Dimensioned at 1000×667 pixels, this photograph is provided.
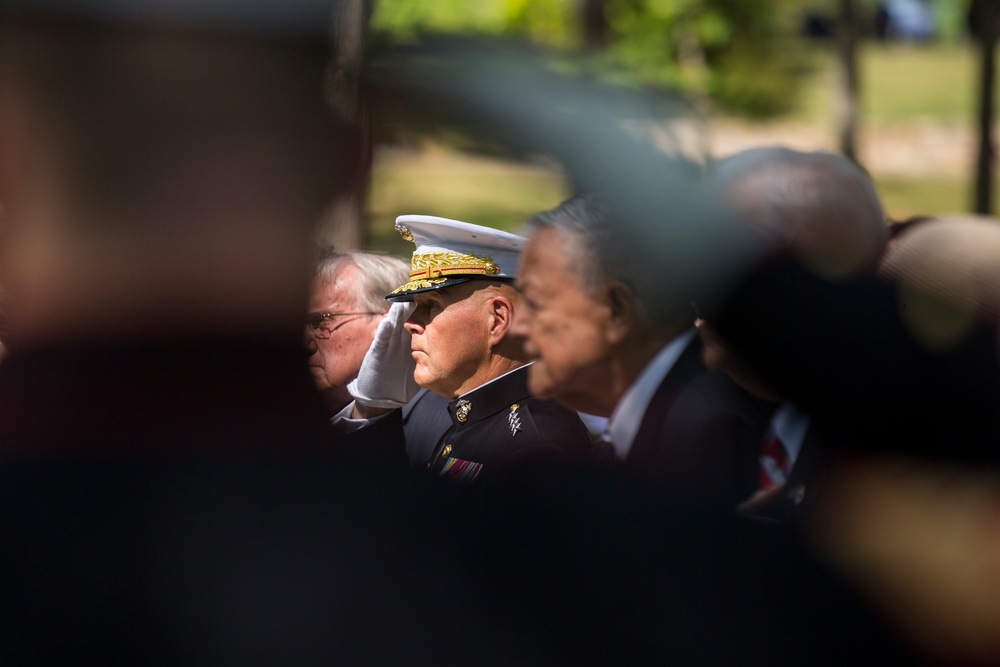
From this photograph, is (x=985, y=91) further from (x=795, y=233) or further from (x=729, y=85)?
(x=729, y=85)

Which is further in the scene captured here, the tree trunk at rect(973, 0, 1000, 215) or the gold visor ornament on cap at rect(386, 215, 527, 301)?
the tree trunk at rect(973, 0, 1000, 215)

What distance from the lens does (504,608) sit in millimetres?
1111

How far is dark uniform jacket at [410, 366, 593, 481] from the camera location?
1567mm

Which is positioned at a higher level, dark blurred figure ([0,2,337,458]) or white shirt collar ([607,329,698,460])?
dark blurred figure ([0,2,337,458])

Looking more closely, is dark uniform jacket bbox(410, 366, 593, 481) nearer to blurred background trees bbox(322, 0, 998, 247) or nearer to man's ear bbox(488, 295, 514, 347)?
man's ear bbox(488, 295, 514, 347)

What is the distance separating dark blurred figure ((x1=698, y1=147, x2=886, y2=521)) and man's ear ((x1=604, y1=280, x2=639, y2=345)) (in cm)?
9

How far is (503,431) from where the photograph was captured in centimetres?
176

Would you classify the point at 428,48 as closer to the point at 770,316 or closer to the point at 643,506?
the point at 770,316

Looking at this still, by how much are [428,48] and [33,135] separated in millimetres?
2171

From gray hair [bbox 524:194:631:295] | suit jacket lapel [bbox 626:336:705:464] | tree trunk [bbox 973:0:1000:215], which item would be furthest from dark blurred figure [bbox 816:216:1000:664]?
tree trunk [bbox 973:0:1000:215]

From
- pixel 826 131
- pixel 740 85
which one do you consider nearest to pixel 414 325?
pixel 740 85

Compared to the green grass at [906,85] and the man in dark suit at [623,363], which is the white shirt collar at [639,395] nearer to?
the man in dark suit at [623,363]

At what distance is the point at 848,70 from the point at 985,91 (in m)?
3.05

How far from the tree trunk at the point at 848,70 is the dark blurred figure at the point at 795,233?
28.3 ft
